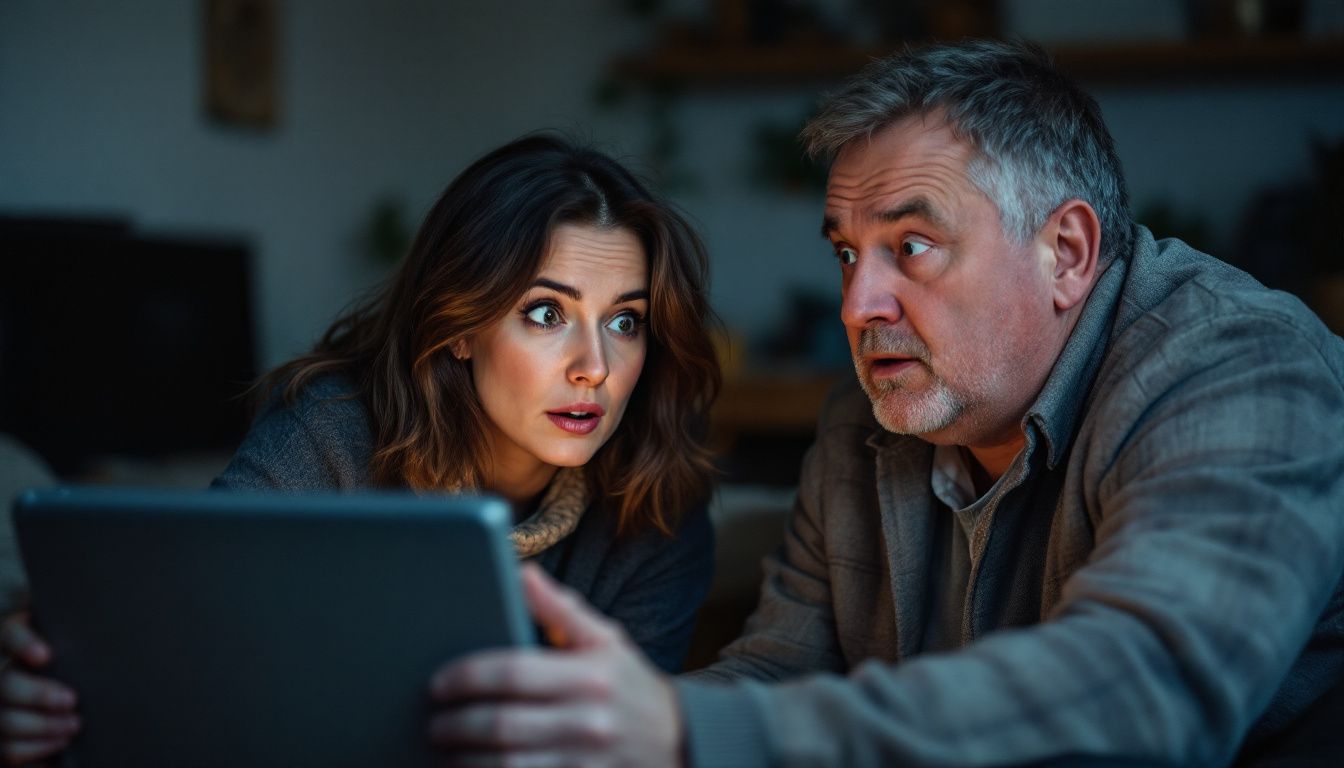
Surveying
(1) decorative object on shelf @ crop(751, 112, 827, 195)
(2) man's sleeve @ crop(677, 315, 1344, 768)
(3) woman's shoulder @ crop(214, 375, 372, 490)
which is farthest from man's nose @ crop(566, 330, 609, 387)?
(1) decorative object on shelf @ crop(751, 112, 827, 195)

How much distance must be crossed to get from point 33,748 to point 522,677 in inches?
17.1

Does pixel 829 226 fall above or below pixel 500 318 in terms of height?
above

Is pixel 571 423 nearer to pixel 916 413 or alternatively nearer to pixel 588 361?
pixel 588 361

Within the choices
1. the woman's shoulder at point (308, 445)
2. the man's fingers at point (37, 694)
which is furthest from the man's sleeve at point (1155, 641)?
the woman's shoulder at point (308, 445)

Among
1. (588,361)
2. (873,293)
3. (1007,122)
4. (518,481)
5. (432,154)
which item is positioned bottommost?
(432,154)

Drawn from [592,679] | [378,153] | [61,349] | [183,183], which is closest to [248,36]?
[183,183]

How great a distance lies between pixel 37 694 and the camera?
2.99 ft

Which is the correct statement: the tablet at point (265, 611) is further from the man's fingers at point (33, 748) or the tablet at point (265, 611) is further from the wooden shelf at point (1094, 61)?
the wooden shelf at point (1094, 61)

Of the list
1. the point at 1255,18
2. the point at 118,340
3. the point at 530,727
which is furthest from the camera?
the point at 1255,18

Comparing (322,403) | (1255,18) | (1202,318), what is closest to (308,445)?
(322,403)

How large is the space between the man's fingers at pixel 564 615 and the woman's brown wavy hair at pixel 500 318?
745 millimetres

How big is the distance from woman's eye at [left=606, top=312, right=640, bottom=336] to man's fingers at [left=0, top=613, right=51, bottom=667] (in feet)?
2.63

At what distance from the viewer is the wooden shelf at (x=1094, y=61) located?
168 inches

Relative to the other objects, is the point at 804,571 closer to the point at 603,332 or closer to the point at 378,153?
the point at 603,332
